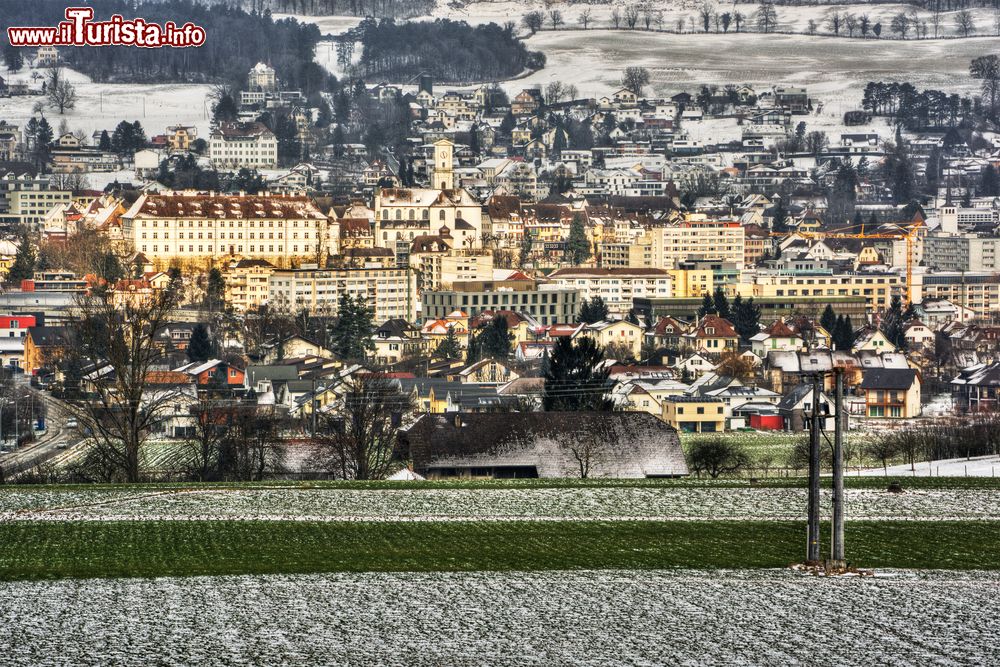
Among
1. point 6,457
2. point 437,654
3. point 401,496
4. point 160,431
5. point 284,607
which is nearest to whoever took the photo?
point 437,654

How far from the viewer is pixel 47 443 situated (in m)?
40.1

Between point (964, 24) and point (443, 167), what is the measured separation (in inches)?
2983

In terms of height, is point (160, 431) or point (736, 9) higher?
point (736, 9)

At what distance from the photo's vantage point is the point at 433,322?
72000 mm

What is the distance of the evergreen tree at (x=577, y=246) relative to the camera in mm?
99812

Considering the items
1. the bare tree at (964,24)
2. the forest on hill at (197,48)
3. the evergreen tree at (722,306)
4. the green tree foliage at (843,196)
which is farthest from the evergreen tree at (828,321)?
the bare tree at (964,24)

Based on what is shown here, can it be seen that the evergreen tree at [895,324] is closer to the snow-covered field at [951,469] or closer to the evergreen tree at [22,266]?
the evergreen tree at [22,266]

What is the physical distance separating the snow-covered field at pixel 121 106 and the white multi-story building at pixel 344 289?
59199 millimetres

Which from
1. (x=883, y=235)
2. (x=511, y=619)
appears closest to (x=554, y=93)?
(x=883, y=235)

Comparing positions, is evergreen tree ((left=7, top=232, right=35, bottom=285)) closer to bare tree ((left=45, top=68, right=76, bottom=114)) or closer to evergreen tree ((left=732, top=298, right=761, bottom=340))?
evergreen tree ((left=732, top=298, right=761, bottom=340))

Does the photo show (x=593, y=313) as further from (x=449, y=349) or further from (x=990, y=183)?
(x=990, y=183)

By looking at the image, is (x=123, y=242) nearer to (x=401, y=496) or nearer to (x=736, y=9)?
(x=401, y=496)

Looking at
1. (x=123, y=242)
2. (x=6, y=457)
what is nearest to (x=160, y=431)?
(x=6, y=457)

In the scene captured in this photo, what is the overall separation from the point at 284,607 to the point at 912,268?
87.1 m
